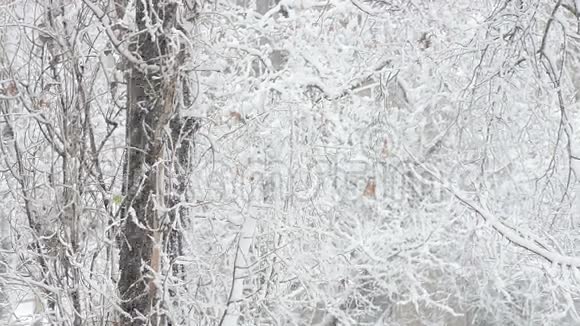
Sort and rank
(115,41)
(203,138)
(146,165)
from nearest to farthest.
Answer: (115,41), (146,165), (203,138)

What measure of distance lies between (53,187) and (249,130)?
1.54m

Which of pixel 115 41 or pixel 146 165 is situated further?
pixel 146 165

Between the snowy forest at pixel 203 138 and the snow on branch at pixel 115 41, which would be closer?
the snow on branch at pixel 115 41

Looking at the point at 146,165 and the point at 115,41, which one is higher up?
the point at 115,41

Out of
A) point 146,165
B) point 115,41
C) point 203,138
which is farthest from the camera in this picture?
point 203,138

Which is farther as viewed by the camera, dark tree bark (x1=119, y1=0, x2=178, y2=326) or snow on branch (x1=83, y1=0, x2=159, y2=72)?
dark tree bark (x1=119, y1=0, x2=178, y2=326)

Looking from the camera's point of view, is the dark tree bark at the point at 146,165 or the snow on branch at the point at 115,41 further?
the dark tree bark at the point at 146,165

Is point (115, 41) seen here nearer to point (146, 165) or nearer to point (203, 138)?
point (146, 165)

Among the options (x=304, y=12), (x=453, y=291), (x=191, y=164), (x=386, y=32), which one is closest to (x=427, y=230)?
(x=453, y=291)

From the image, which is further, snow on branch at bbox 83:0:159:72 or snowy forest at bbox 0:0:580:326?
snowy forest at bbox 0:0:580:326

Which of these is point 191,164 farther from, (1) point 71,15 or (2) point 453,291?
(2) point 453,291

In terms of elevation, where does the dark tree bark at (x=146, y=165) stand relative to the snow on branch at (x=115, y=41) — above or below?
below

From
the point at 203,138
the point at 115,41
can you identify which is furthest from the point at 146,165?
the point at 203,138

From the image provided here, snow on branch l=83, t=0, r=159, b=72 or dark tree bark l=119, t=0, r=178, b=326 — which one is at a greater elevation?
snow on branch l=83, t=0, r=159, b=72
